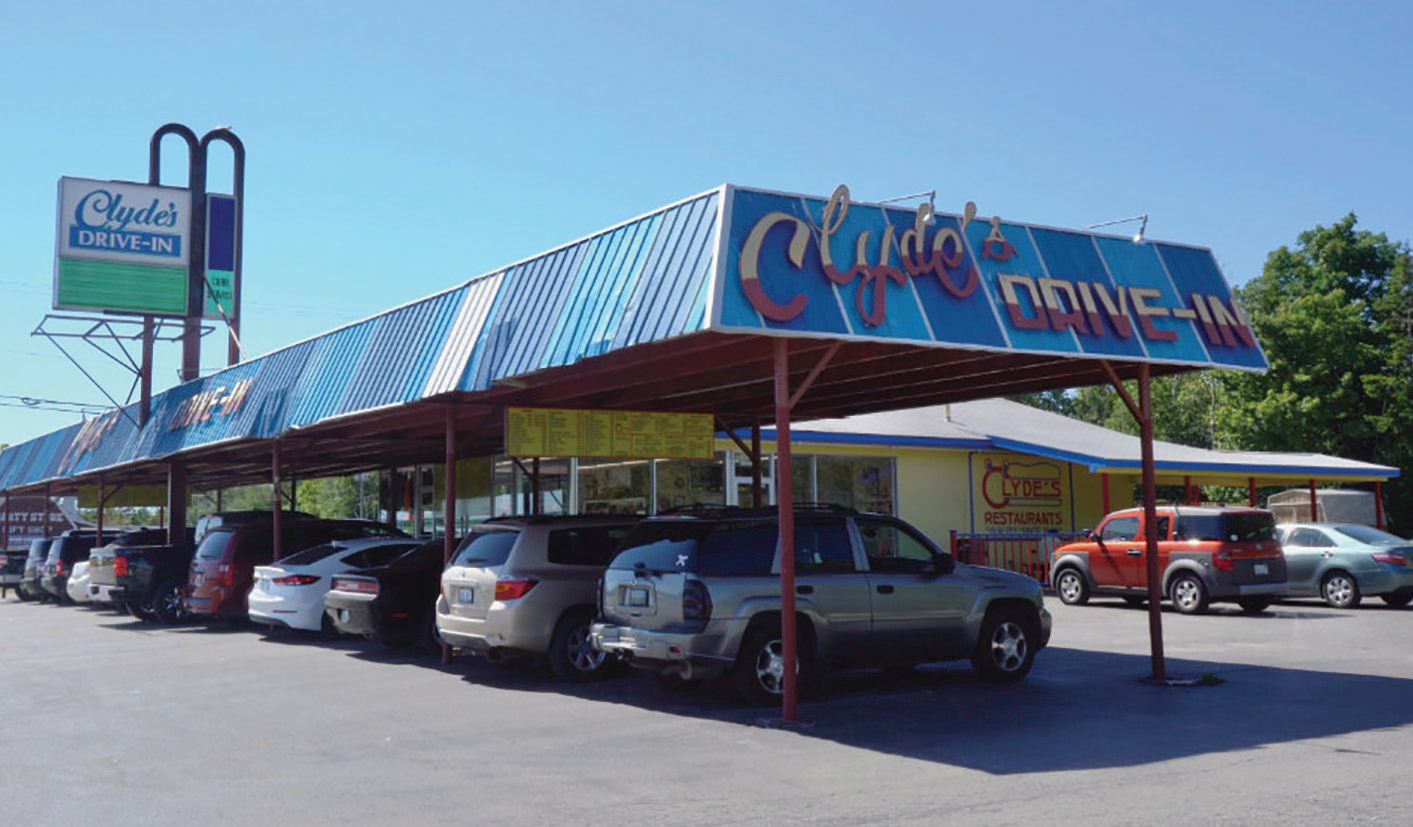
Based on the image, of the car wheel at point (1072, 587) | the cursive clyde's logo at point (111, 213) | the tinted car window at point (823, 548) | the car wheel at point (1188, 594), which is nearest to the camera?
the tinted car window at point (823, 548)

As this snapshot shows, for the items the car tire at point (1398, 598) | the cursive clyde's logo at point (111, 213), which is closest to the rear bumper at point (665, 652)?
the car tire at point (1398, 598)

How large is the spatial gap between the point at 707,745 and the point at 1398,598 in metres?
17.4

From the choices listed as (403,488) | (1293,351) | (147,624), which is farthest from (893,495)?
(1293,351)

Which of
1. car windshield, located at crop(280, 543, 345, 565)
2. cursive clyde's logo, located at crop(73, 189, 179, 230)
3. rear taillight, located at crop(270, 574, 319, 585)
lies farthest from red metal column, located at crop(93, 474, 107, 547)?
rear taillight, located at crop(270, 574, 319, 585)

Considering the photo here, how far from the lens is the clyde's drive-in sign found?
3188 cm

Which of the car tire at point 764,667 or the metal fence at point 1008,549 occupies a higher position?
the metal fence at point 1008,549

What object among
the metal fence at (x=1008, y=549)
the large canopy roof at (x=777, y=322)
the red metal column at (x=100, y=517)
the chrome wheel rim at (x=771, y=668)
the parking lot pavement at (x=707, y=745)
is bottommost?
the parking lot pavement at (x=707, y=745)

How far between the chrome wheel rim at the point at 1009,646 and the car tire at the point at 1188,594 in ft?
29.4

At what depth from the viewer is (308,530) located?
2102cm

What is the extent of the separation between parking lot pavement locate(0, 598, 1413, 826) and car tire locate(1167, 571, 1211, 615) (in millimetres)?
4958

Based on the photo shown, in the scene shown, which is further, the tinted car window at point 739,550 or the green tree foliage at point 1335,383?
the green tree foliage at point 1335,383

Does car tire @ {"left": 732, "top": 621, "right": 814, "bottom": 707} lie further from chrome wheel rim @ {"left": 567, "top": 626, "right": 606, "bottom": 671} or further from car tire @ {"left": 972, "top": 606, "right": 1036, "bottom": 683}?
chrome wheel rim @ {"left": 567, "top": 626, "right": 606, "bottom": 671}

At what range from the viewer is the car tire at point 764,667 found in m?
11.3

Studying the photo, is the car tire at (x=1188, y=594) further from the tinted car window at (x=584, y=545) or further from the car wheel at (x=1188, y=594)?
the tinted car window at (x=584, y=545)
